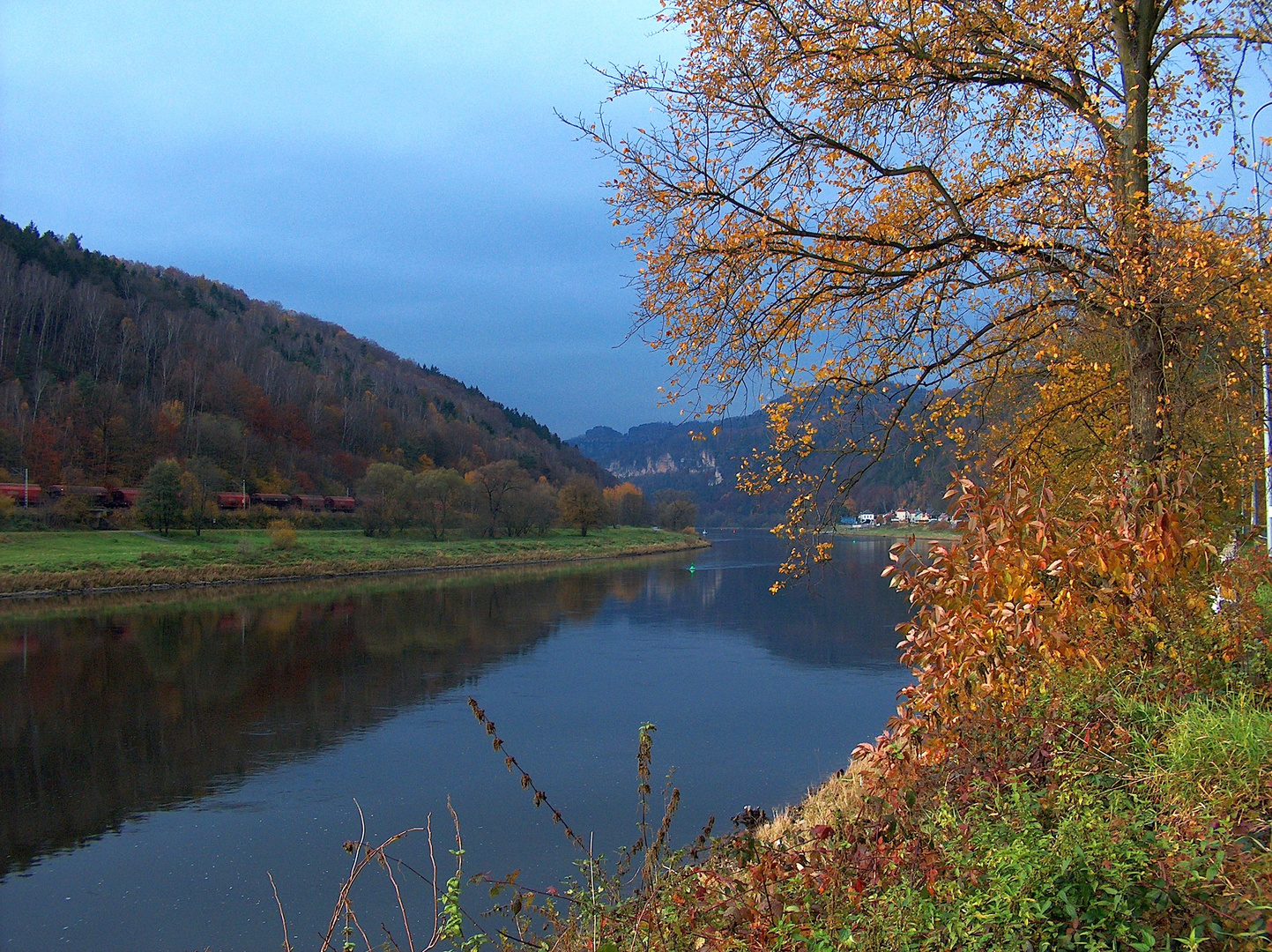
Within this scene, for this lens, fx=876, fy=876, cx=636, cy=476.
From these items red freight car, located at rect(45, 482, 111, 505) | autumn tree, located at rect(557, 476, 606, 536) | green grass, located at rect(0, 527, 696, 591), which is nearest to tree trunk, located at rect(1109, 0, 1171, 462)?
green grass, located at rect(0, 527, 696, 591)

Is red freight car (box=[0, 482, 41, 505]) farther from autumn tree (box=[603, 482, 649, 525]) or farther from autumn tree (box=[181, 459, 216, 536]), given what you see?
autumn tree (box=[603, 482, 649, 525])

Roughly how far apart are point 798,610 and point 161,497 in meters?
39.8

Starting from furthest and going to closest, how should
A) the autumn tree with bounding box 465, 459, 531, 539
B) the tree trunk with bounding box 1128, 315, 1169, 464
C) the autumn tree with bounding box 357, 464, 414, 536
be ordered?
the autumn tree with bounding box 465, 459, 531, 539, the autumn tree with bounding box 357, 464, 414, 536, the tree trunk with bounding box 1128, 315, 1169, 464

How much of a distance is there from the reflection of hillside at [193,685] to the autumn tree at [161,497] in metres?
17.9

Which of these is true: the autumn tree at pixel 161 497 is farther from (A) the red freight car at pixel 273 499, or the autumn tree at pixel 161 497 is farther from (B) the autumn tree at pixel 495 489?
(B) the autumn tree at pixel 495 489

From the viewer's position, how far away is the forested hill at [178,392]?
75625 mm

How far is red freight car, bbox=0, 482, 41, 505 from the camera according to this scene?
5878 centimetres

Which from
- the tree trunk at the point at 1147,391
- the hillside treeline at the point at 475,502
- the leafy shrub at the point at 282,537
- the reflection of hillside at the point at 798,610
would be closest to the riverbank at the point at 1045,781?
the tree trunk at the point at 1147,391

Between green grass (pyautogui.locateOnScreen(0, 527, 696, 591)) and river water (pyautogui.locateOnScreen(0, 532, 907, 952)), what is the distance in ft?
26.5

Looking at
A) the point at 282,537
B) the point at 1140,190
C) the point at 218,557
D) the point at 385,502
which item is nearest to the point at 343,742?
the point at 1140,190

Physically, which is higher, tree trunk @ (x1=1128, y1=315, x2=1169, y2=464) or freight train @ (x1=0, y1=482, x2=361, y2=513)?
tree trunk @ (x1=1128, y1=315, x2=1169, y2=464)

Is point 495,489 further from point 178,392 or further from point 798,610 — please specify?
point 798,610

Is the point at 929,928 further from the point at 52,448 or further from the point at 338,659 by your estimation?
the point at 52,448

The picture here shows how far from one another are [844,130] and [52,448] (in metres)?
79.6
